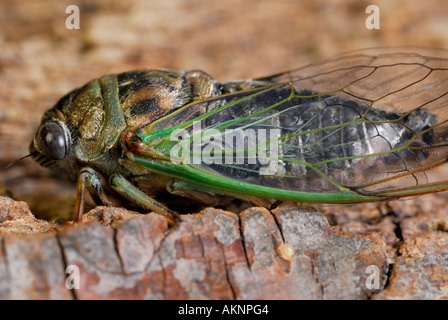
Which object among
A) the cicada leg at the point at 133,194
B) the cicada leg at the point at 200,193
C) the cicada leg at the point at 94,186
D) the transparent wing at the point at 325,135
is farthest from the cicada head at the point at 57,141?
the cicada leg at the point at 200,193

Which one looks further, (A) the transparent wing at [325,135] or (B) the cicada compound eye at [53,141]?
(B) the cicada compound eye at [53,141]

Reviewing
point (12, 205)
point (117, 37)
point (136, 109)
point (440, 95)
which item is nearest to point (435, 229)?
point (440, 95)

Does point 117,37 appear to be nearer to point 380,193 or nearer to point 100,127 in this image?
point 100,127

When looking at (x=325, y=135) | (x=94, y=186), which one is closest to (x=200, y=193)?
(x=94, y=186)

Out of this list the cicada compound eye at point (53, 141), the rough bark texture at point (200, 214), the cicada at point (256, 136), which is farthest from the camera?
the cicada compound eye at point (53, 141)

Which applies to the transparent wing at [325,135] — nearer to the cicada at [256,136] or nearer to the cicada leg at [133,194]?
the cicada at [256,136]

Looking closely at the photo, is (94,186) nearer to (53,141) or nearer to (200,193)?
(53,141)
